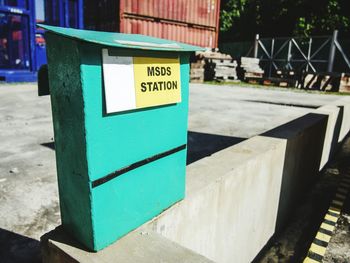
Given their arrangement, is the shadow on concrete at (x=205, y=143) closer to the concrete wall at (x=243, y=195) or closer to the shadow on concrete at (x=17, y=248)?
the concrete wall at (x=243, y=195)

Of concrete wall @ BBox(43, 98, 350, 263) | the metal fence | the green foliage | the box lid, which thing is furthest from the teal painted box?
the green foliage

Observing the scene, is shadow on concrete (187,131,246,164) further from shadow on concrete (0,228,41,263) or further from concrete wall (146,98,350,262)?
shadow on concrete (0,228,41,263)

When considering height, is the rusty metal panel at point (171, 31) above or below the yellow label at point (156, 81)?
above

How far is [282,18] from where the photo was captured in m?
Answer: 23.0

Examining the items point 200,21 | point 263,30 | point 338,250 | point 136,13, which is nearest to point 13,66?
point 136,13

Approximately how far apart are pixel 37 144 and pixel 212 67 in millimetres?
13097

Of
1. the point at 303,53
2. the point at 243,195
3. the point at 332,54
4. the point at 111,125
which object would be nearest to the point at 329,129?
the point at 243,195

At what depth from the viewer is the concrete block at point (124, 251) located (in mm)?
1280

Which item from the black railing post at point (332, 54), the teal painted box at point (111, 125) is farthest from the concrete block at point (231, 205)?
the black railing post at point (332, 54)

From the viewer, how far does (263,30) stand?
24.5m

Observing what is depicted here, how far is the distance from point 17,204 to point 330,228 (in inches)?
136

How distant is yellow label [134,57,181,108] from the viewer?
1.33 metres

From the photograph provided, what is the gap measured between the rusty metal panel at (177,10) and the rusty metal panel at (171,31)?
0.93ft

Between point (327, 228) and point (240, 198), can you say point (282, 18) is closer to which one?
point (327, 228)
